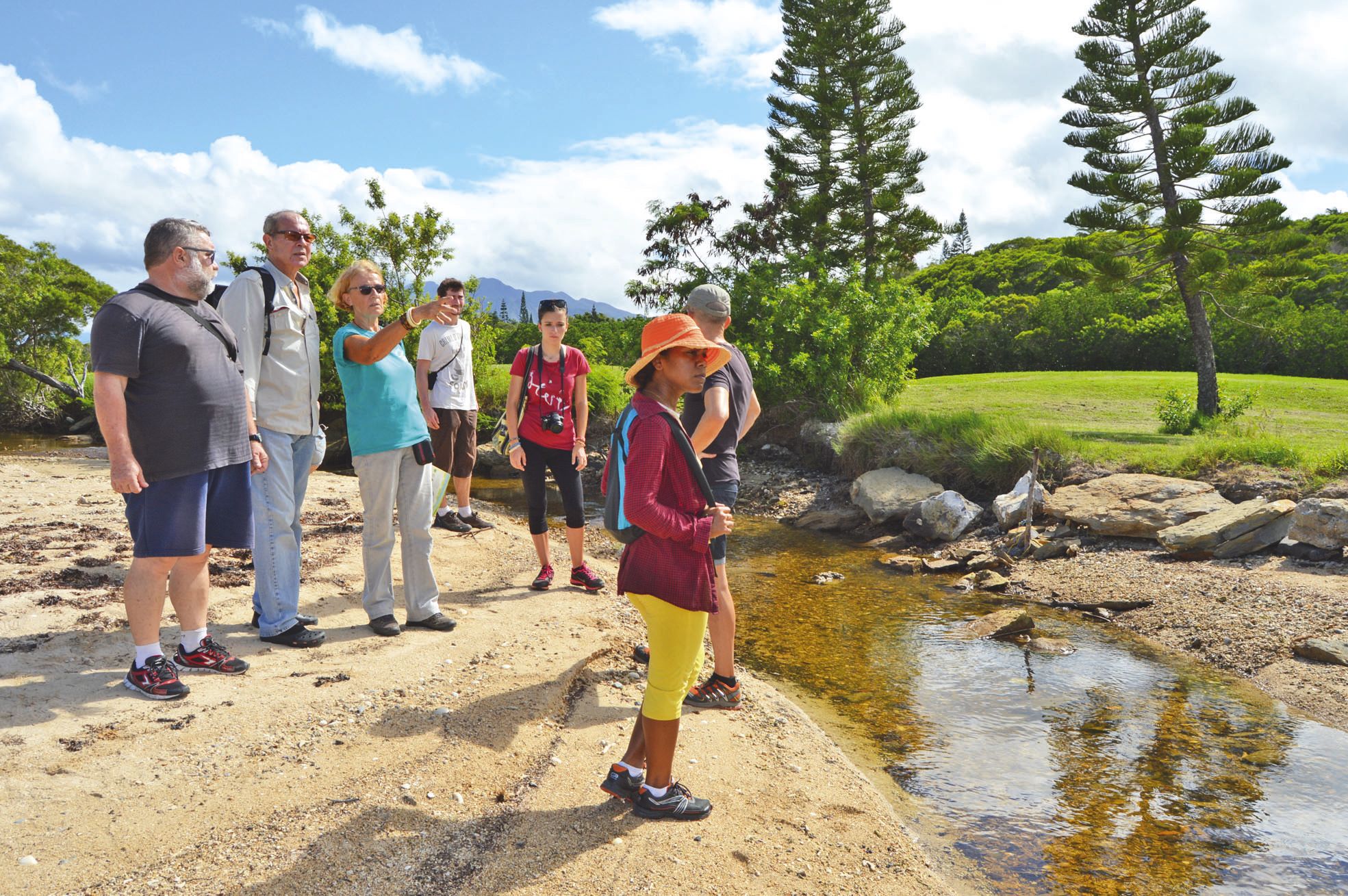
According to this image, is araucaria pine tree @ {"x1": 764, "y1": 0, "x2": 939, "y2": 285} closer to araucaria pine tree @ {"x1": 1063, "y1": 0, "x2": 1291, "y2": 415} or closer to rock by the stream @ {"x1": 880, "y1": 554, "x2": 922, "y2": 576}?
araucaria pine tree @ {"x1": 1063, "y1": 0, "x2": 1291, "y2": 415}

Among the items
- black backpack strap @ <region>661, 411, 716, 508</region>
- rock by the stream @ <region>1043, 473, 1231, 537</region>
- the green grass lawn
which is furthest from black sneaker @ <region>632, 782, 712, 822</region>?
the green grass lawn

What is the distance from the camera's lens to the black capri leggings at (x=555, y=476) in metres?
5.66

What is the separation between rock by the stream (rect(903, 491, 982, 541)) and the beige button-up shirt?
23.1ft

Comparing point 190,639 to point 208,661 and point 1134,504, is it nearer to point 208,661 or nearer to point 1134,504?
point 208,661

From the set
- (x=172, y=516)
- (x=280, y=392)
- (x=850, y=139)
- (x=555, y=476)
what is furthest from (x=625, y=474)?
(x=850, y=139)

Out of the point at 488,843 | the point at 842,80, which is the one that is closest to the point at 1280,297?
the point at 842,80

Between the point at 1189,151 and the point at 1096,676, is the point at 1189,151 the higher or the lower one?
the higher one

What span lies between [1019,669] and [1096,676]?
46 cm

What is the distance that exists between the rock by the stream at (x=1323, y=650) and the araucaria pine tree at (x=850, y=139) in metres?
17.7

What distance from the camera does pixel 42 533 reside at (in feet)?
21.4

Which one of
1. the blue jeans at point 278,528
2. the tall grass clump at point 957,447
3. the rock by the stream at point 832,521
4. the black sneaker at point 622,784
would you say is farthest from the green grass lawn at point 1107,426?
the blue jeans at point 278,528

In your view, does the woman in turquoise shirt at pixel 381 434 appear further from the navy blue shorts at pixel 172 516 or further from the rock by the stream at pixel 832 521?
the rock by the stream at pixel 832 521

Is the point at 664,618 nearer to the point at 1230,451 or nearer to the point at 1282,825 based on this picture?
the point at 1282,825

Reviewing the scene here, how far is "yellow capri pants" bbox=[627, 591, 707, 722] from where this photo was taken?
2857mm
